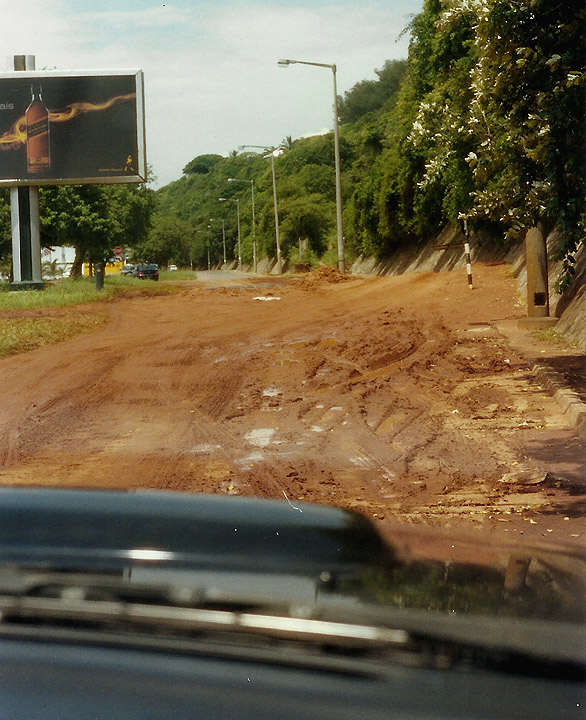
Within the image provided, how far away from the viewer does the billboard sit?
27047mm

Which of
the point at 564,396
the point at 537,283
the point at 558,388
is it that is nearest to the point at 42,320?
the point at 537,283

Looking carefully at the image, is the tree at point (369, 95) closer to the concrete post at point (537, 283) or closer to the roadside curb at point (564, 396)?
the concrete post at point (537, 283)

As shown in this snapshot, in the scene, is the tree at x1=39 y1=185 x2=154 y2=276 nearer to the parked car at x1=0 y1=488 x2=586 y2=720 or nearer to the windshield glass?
the windshield glass

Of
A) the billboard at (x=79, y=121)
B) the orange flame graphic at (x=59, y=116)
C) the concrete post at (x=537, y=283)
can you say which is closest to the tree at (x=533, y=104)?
the concrete post at (x=537, y=283)

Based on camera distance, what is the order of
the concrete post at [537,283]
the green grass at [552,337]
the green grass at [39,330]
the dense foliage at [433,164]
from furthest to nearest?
the concrete post at [537,283] → the green grass at [39,330] → the green grass at [552,337] → the dense foliage at [433,164]

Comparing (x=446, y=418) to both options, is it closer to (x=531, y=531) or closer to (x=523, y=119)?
(x=523, y=119)

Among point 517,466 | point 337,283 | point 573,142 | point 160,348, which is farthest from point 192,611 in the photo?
point 337,283

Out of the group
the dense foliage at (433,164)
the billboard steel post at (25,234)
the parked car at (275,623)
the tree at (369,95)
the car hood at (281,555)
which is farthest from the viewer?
the tree at (369,95)

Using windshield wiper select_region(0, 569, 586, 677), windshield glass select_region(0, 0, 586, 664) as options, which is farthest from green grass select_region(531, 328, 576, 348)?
windshield wiper select_region(0, 569, 586, 677)

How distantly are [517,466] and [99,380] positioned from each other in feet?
19.0

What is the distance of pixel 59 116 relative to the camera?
27281mm

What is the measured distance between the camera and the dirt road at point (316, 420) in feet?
19.0

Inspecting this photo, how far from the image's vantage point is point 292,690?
0.88 m

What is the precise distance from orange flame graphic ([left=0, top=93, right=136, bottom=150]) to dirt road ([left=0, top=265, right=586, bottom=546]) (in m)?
13.7
